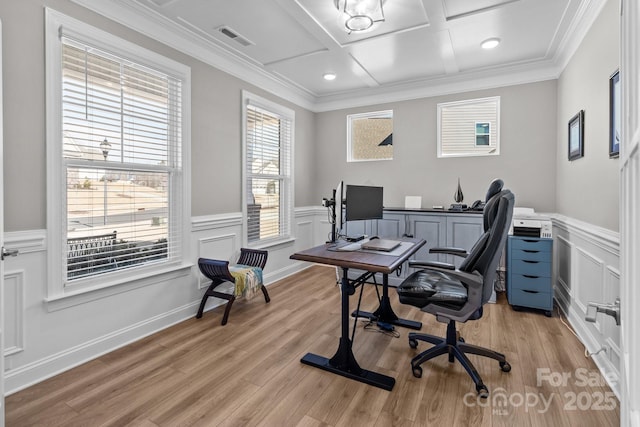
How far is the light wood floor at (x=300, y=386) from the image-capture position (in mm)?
1759

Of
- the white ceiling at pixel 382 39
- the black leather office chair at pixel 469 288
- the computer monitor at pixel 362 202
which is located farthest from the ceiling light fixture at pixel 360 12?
the black leather office chair at pixel 469 288

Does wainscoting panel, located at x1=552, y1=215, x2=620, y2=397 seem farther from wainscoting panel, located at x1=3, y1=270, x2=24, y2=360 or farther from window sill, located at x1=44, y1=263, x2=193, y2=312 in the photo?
wainscoting panel, located at x1=3, y1=270, x2=24, y2=360

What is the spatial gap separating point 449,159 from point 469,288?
272 cm

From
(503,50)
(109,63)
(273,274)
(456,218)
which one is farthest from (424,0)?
(273,274)

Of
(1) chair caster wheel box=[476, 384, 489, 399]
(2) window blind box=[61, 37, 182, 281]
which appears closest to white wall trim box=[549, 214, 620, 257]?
(1) chair caster wheel box=[476, 384, 489, 399]

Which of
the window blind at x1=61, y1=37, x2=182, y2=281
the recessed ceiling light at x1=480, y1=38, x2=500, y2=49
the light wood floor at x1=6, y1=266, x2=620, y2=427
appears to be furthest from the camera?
the recessed ceiling light at x1=480, y1=38, x2=500, y2=49

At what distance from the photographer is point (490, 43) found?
321 centimetres

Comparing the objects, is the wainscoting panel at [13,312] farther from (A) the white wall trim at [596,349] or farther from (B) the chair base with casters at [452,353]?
(A) the white wall trim at [596,349]

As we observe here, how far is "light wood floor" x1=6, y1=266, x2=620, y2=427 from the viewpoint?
1.76m

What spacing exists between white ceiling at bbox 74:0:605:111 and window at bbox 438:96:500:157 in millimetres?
241

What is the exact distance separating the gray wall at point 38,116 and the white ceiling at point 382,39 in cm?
18

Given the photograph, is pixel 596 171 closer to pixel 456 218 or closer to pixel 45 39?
pixel 456 218

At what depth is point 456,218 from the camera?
373 cm

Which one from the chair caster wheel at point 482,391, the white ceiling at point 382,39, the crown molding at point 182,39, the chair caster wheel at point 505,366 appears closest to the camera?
the chair caster wheel at point 482,391
